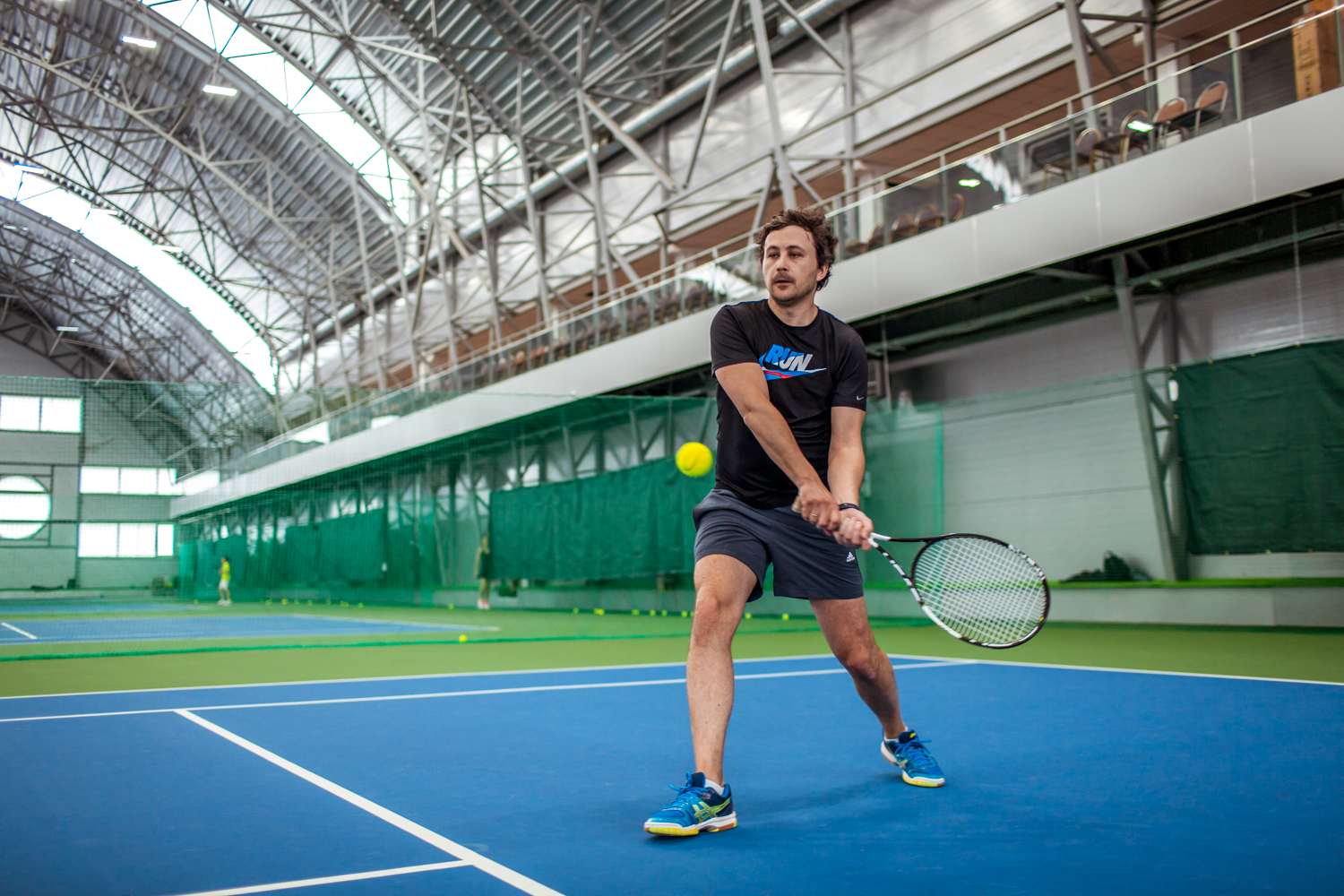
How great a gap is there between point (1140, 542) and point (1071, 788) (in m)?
8.36

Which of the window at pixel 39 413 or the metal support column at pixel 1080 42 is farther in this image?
the metal support column at pixel 1080 42

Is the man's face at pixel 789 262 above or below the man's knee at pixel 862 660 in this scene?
above

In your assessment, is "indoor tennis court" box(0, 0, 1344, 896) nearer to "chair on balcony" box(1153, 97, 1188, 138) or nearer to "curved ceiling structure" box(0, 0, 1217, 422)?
"chair on balcony" box(1153, 97, 1188, 138)

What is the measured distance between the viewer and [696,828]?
2627 millimetres

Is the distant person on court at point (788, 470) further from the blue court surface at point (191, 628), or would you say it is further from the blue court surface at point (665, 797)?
the blue court surface at point (191, 628)

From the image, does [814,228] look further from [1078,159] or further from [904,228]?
[904,228]

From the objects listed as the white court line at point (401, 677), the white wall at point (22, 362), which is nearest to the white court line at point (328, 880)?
the white court line at point (401, 677)

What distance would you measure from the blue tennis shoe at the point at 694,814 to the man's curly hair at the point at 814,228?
4.95 ft

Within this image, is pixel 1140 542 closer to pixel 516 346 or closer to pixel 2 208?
pixel 516 346

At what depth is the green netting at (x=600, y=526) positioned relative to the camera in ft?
43.9

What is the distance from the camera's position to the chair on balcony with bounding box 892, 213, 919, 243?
13.2 meters

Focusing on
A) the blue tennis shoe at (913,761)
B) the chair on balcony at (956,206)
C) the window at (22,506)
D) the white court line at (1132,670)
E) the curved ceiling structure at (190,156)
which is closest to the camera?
the blue tennis shoe at (913,761)

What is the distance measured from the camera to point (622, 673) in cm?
691

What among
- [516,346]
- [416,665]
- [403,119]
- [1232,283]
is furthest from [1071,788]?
[403,119]
